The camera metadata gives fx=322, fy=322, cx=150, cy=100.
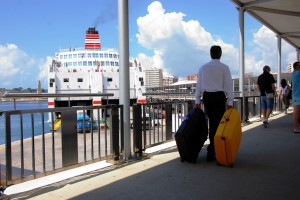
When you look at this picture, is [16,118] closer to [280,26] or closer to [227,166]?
[227,166]

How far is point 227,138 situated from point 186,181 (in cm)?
88

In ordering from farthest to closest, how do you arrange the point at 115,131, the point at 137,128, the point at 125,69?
1. the point at 137,128
2. the point at 125,69
3. the point at 115,131

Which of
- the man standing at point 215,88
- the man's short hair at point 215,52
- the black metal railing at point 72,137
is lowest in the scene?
the black metal railing at point 72,137

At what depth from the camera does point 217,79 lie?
4.91m

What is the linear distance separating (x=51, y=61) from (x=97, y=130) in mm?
28177

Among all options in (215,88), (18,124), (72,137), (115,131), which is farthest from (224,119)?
(18,124)

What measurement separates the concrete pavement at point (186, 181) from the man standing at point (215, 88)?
671 mm

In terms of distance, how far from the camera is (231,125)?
15.0 feet

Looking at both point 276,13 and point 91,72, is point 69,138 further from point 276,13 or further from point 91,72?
point 91,72

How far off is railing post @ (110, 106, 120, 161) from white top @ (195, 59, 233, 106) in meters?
1.45

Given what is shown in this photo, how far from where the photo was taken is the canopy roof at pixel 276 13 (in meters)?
11.2

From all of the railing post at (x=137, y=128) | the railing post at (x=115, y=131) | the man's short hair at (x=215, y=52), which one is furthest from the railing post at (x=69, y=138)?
the man's short hair at (x=215, y=52)

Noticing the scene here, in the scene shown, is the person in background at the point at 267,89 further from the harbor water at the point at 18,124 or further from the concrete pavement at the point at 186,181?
the harbor water at the point at 18,124

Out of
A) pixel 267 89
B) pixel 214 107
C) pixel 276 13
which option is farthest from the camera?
pixel 276 13
